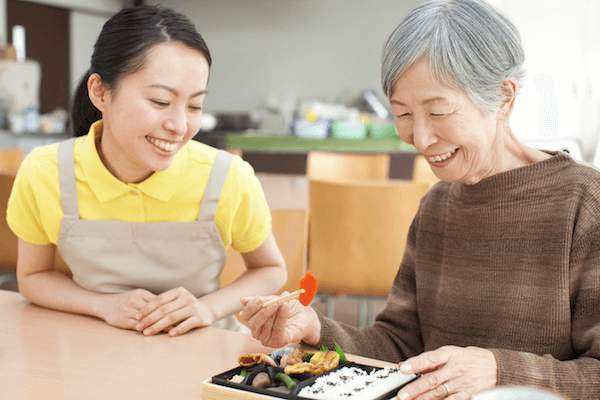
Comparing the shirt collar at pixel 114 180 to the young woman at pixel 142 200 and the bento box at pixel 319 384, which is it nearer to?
the young woman at pixel 142 200

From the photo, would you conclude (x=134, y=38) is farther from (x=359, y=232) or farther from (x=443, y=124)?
(x=359, y=232)

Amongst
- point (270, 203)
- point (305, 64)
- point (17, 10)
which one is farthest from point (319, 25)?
point (270, 203)

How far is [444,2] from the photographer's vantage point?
90cm

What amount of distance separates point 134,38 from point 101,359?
617 millimetres

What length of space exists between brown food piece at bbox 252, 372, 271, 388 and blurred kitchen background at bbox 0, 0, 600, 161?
13.5ft

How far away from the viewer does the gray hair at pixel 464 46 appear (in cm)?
87

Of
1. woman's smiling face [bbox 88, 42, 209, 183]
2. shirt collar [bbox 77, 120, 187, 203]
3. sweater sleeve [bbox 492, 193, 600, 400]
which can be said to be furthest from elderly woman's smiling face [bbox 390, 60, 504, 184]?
shirt collar [bbox 77, 120, 187, 203]

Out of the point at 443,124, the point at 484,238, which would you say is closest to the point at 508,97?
the point at 443,124

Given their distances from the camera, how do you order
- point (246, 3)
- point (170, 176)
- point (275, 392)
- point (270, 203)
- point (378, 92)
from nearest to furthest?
point (275, 392) < point (170, 176) < point (270, 203) < point (378, 92) < point (246, 3)

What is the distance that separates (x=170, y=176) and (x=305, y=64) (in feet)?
20.9

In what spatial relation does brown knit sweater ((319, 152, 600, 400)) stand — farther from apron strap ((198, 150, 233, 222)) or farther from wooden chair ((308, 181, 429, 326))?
wooden chair ((308, 181, 429, 326))

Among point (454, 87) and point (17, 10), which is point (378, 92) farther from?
point (454, 87)

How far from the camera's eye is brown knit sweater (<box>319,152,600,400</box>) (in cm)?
87

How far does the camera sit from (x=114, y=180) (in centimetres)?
122
